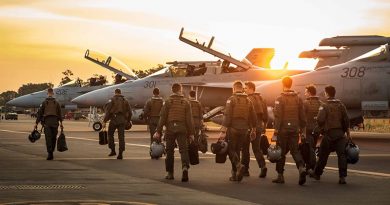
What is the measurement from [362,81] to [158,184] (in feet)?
52.4

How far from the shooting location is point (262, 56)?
44500mm

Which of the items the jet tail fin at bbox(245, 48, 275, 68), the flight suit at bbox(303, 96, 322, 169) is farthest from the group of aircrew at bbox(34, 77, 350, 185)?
the jet tail fin at bbox(245, 48, 275, 68)

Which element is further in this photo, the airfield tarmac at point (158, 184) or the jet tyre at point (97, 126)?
the jet tyre at point (97, 126)

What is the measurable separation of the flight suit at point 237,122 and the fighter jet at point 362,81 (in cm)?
1335

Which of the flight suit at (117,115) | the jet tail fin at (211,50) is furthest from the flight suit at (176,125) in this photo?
the jet tail fin at (211,50)

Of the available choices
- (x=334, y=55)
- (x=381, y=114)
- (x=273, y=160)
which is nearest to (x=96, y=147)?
(x=381, y=114)

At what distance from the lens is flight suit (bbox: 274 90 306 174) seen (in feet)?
49.6

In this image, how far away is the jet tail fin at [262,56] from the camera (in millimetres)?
44219

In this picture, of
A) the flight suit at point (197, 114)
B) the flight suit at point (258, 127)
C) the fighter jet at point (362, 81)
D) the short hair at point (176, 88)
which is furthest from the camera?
the fighter jet at point (362, 81)

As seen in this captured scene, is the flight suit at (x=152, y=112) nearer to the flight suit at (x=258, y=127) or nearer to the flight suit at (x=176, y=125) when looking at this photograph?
the flight suit at (x=258, y=127)

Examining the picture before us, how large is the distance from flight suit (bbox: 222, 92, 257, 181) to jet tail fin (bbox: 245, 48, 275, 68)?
28.6 m

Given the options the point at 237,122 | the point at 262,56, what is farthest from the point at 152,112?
the point at 262,56

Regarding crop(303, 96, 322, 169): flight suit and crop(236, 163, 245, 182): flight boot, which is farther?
crop(303, 96, 322, 169): flight suit

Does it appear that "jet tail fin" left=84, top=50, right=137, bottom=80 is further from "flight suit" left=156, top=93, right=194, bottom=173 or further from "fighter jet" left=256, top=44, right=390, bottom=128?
"flight suit" left=156, top=93, right=194, bottom=173
